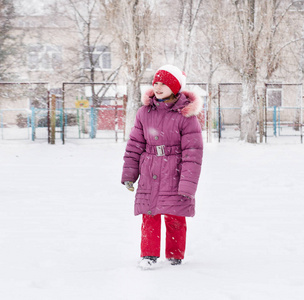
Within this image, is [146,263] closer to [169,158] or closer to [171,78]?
[169,158]

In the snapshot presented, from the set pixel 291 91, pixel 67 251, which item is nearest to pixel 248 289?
pixel 67 251

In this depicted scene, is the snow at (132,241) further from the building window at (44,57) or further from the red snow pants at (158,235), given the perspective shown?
the building window at (44,57)

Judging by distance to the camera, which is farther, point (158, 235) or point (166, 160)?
point (158, 235)

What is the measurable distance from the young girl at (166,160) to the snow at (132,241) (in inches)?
9.2

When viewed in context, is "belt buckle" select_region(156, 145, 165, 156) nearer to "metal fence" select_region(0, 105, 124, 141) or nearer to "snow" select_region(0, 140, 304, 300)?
"snow" select_region(0, 140, 304, 300)

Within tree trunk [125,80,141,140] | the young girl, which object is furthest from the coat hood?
tree trunk [125,80,141,140]

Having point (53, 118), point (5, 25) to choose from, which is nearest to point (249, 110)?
point (53, 118)

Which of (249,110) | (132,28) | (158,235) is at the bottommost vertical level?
(158,235)

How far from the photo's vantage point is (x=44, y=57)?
88.8 ft

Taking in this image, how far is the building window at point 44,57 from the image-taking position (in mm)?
26859

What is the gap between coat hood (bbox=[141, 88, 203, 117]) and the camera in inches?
119

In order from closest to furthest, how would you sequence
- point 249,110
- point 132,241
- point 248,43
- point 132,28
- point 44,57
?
point 132,241
point 132,28
point 248,43
point 249,110
point 44,57

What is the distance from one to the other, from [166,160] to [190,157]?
6.2 inches

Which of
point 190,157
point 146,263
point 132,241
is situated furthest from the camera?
point 132,241
